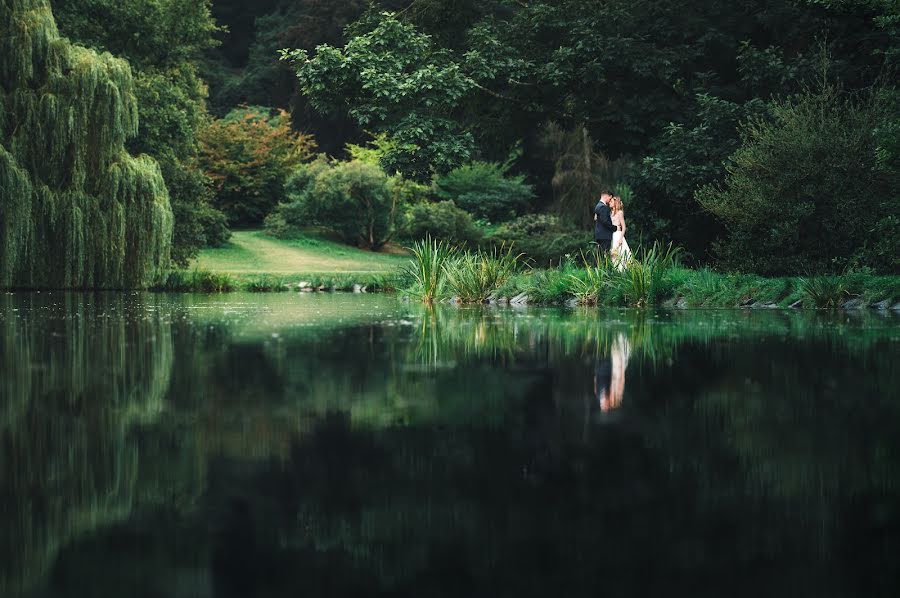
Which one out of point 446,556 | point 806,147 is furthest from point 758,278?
point 446,556

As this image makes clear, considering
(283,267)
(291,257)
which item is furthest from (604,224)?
(291,257)

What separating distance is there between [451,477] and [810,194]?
1570 centimetres

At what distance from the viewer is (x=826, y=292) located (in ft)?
51.4

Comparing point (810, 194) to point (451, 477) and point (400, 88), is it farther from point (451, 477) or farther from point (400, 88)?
point (451, 477)

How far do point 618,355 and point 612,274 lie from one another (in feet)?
34.5

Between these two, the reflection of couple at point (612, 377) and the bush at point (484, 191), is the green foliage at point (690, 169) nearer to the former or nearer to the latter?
the reflection of couple at point (612, 377)

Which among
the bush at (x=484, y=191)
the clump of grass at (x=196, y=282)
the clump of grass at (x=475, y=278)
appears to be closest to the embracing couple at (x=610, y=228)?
the clump of grass at (x=475, y=278)

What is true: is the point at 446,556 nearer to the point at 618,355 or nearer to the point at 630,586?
the point at 630,586

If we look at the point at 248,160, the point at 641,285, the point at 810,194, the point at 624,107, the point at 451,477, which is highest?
the point at 248,160

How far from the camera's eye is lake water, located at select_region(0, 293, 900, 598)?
233 centimetres

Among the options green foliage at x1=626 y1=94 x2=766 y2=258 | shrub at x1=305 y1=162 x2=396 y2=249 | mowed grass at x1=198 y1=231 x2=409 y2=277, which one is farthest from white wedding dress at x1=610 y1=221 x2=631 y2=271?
shrub at x1=305 y1=162 x2=396 y2=249

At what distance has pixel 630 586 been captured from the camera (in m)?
2.24

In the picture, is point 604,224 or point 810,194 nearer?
point 810,194

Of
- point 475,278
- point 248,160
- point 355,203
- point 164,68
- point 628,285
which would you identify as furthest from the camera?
point 248,160
